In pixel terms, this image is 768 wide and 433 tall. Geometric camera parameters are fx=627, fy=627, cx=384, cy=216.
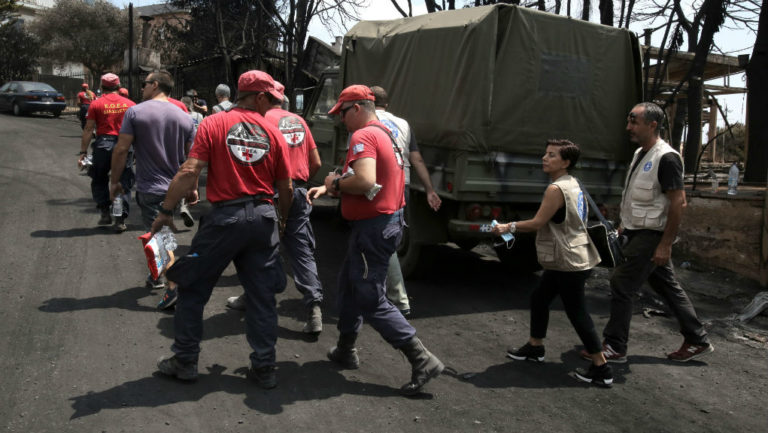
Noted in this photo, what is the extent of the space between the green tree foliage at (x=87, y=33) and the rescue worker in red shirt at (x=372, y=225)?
38016 millimetres

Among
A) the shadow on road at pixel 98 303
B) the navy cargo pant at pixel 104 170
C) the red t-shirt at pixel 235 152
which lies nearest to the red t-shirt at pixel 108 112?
the navy cargo pant at pixel 104 170

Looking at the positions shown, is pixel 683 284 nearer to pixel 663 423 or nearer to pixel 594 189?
pixel 594 189

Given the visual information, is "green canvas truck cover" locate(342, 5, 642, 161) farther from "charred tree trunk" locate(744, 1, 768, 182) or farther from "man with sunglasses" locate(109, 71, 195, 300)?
"charred tree trunk" locate(744, 1, 768, 182)

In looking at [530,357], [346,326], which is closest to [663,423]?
[530,357]

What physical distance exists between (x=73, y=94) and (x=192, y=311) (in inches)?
1512

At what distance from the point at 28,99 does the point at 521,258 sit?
76.9 ft

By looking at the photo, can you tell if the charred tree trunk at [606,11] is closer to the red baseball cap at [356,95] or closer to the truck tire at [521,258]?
Answer: the truck tire at [521,258]

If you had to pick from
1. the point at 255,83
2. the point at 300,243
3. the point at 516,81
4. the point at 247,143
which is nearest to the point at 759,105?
the point at 516,81

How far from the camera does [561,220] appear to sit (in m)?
4.21

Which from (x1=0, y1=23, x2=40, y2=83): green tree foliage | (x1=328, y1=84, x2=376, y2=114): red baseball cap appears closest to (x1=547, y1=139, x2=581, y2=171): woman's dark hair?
(x1=328, y1=84, x2=376, y2=114): red baseball cap

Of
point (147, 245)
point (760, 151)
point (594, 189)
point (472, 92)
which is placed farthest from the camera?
point (760, 151)

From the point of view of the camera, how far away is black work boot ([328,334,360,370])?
423cm

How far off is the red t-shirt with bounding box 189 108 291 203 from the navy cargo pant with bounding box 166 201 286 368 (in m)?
0.11

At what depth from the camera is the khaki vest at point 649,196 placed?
14.9 feet
